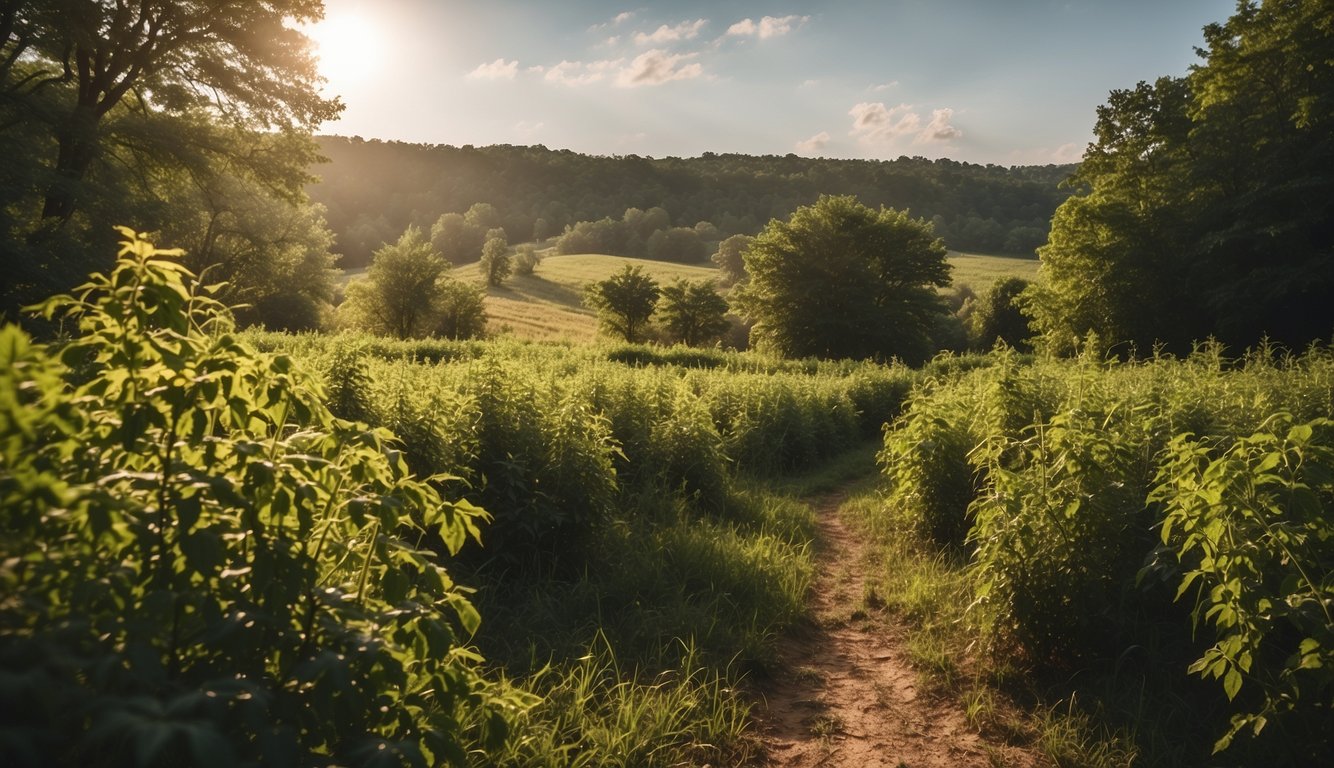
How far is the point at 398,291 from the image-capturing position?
1671 inches

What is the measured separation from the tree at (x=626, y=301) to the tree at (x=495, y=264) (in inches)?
907

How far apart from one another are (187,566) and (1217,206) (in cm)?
3354

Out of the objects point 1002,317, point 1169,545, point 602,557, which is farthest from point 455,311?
point 1169,545

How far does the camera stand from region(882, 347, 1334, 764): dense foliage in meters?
3.42

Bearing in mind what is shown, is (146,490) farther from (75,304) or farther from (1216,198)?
(1216,198)

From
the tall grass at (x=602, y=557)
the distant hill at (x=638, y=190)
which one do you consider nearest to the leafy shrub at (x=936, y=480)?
the tall grass at (x=602, y=557)

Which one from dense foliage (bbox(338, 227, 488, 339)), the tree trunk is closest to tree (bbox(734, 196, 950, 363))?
dense foliage (bbox(338, 227, 488, 339))

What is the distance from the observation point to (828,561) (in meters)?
7.34

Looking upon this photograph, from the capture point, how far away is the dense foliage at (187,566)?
152 centimetres

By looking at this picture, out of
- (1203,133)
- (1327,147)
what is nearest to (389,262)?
(1203,133)

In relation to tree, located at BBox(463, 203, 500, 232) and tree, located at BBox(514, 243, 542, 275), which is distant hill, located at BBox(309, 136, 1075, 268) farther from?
tree, located at BBox(514, 243, 542, 275)

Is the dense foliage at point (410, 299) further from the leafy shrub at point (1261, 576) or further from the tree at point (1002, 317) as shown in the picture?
the leafy shrub at point (1261, 576)

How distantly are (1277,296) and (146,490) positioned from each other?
3103cm

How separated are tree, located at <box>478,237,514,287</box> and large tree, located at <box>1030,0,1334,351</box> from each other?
1971 inches
